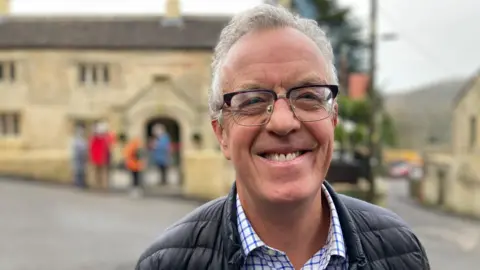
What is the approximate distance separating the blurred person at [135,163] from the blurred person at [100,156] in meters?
0.56

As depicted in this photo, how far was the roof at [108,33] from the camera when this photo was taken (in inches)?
1048

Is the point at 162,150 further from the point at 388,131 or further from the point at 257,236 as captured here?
the point at 388,131

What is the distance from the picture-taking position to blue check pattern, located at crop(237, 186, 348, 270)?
2.06 m

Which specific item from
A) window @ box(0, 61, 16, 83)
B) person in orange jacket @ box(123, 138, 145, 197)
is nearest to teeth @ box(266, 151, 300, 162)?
person in orange jacket @ box(123, 138, 145, 197)

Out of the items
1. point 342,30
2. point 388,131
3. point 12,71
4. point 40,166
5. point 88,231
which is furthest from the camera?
point 388,131

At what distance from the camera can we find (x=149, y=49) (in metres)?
26.5

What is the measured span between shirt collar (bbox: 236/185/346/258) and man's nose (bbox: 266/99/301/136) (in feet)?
1.27

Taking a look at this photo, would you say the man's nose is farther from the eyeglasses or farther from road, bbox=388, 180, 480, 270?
road, bbox=388, 180, 480, 270

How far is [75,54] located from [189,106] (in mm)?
6106

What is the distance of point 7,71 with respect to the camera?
26.5 meters

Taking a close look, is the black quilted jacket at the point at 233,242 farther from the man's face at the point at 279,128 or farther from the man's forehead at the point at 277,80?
the man's forehead at the point at 277,80

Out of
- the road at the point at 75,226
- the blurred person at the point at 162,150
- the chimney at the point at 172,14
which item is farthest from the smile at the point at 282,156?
the chimney at the point at 172,14

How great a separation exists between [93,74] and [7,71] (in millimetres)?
3877

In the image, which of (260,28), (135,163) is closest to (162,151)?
(135,163)
